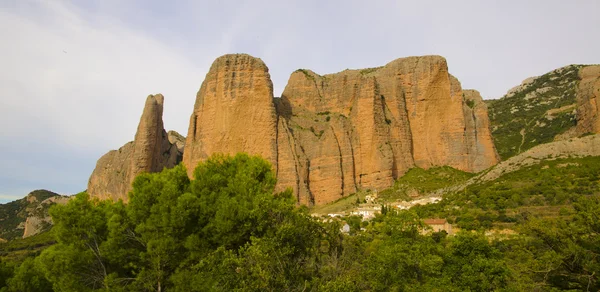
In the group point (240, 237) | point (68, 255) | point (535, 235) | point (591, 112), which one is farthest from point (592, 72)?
point (68, 255)

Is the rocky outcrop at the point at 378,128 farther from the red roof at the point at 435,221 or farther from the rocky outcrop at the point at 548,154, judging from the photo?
the red roof at the point at 435,221

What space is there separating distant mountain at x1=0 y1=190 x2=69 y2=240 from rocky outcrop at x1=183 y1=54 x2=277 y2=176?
3071 centimetres

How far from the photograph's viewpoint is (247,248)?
15.1 metres

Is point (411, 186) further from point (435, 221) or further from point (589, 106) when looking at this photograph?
point (589, 106)

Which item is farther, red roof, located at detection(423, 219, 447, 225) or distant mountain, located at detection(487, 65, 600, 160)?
distant mountain, located at detection(487, 65, 600, 160)

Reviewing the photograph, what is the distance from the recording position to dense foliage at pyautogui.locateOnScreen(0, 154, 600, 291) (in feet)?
52.7

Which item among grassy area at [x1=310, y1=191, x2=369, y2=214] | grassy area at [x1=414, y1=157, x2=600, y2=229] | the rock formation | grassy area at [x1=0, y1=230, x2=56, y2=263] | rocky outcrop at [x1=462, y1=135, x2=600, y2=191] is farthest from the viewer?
the rock formation

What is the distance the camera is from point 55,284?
1906 centimetres

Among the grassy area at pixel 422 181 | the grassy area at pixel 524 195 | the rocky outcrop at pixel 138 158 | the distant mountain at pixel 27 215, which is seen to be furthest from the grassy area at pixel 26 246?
the grassy area at pixel 524 195

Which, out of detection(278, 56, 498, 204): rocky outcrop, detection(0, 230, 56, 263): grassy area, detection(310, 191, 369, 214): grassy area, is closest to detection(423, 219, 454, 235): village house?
detection(310, 191, 369, 214): grassy area

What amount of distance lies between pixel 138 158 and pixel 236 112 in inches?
617

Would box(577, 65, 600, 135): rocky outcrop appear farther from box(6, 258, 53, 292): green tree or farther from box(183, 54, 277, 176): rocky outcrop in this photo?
box(6, 258, 53, 292): green tree

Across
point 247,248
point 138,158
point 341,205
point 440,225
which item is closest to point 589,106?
point 440,225

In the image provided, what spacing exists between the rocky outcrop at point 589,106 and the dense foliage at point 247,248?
36.7 meters
